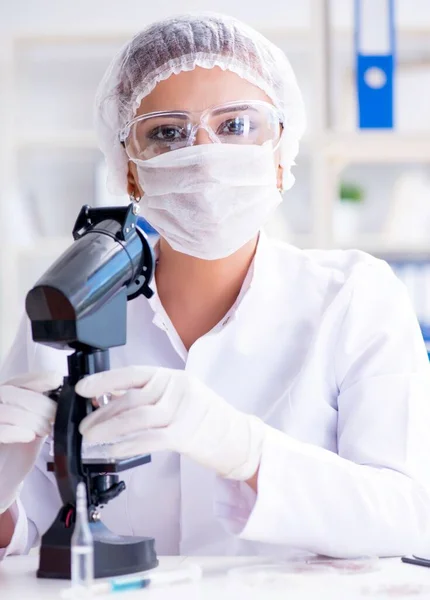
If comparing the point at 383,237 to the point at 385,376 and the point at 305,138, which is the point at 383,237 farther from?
the point at 385,376

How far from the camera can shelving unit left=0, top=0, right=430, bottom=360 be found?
3.18 m

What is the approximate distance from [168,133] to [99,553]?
0.72 meters

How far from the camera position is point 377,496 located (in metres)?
1.26

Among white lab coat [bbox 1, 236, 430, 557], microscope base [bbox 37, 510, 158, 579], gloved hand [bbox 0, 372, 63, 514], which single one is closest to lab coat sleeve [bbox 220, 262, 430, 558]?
white lab coat [bbox 1, 236, 430, 557]

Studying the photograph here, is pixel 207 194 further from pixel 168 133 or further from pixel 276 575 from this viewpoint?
pixel 276 575

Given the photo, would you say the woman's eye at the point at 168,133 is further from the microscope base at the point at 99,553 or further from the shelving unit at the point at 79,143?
the shelving unit at the point at 79,143

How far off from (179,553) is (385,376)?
430mm

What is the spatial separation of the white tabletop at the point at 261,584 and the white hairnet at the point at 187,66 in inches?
31.0

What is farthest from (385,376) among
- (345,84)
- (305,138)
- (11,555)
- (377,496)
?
(345,84)

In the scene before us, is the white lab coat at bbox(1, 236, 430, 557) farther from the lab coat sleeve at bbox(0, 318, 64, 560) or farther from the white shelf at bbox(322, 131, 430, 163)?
the white shelf at bbox(322, 131, 430, 163)

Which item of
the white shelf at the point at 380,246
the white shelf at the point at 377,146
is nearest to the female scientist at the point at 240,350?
the white shelf at the point at 377,146

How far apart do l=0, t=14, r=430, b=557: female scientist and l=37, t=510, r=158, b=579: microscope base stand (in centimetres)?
12

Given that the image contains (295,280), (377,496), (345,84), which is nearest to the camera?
(377,496)

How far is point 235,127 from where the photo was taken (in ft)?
5.06
